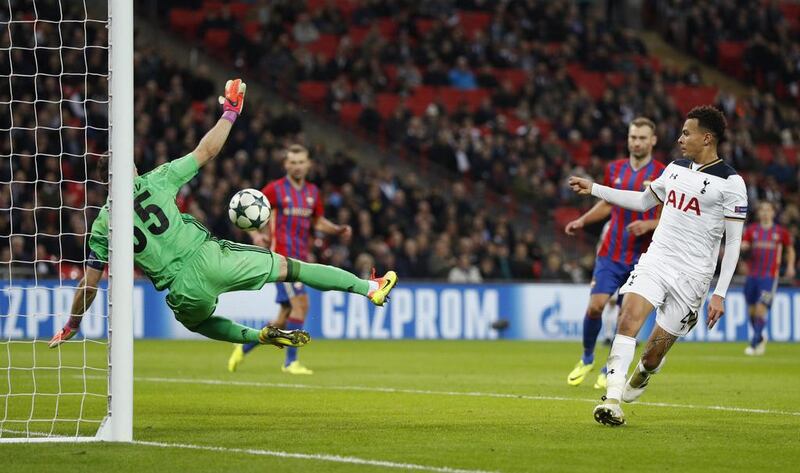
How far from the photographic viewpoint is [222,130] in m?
8.70

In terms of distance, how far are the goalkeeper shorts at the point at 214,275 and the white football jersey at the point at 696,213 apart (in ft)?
8.70

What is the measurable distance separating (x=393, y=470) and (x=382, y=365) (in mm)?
9656

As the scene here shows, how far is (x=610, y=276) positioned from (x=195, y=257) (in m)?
5.14

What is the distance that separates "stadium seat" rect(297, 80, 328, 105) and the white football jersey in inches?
813

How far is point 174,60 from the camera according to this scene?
28.0m

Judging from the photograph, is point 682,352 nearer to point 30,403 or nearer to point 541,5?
point 30,403

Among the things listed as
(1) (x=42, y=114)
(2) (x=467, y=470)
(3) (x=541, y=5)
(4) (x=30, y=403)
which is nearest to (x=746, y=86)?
(3) (x=541, y=5)

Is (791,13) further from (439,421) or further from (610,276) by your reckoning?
(439,421)

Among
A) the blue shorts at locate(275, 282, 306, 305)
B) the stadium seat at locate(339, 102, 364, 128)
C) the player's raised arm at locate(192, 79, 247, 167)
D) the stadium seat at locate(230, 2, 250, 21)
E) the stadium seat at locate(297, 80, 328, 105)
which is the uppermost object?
the stadium seat at locate(230, 2, 250, 21)

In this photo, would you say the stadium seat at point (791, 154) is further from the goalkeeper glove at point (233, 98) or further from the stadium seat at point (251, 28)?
the goalkeeper glove at point (233, 98)

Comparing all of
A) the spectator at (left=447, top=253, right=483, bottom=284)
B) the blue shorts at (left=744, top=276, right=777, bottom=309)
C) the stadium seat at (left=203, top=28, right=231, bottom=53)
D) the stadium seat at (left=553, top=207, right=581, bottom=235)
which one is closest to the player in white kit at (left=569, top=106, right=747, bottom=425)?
the blue shorts at (left=744, top=276, right=777, bottom=309)

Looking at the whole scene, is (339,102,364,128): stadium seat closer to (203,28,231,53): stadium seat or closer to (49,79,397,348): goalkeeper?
(203,28,231,53): stadium seat

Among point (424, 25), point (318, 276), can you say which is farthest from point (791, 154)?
point (318, 276)

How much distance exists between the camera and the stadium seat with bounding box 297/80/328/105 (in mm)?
29125
